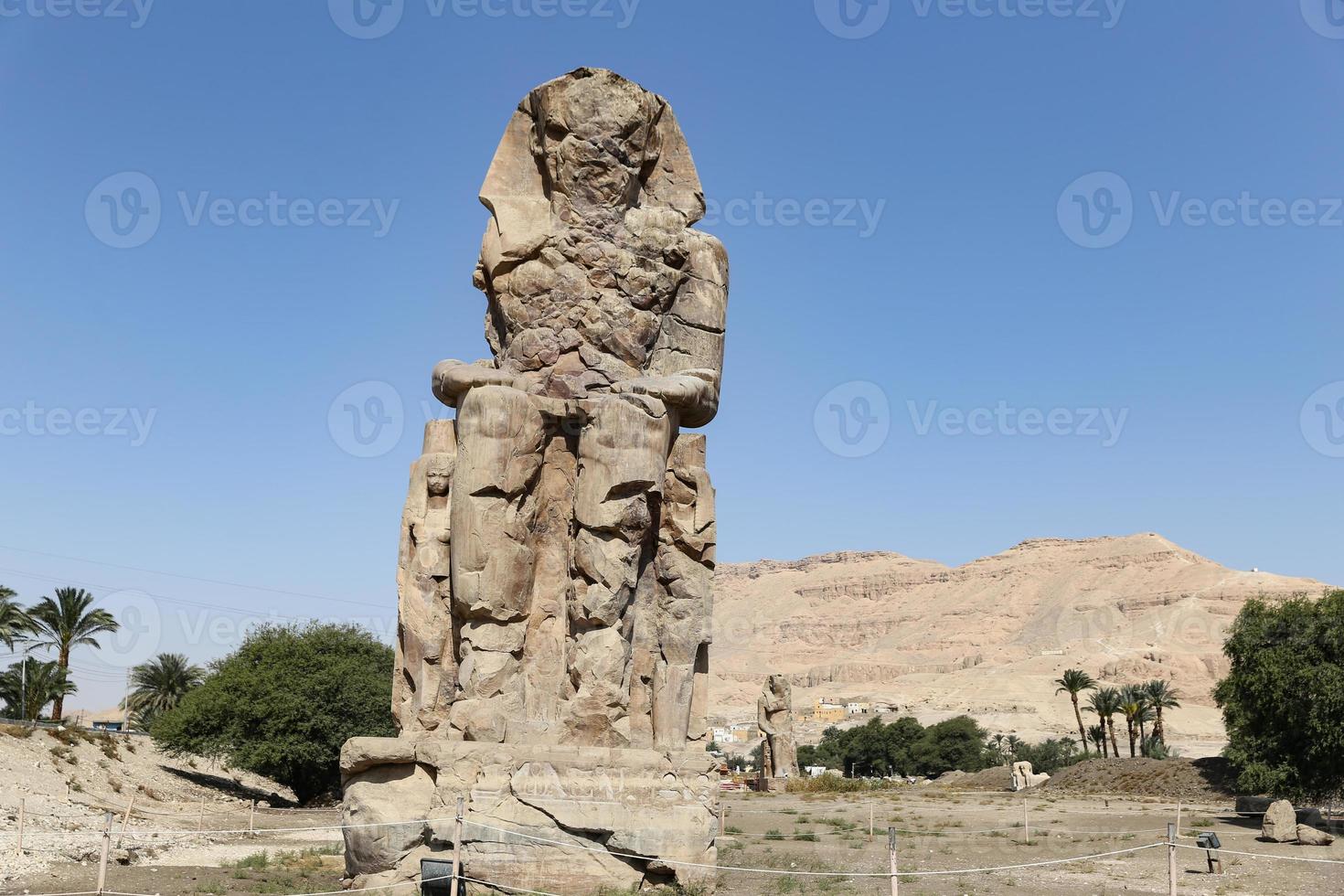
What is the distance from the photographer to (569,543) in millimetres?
8008

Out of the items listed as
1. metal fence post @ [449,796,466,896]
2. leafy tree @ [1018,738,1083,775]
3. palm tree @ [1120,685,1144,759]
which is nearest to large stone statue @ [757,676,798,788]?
palm tree @ [1120,685,1144,759]

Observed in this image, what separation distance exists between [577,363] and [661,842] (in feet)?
11.1

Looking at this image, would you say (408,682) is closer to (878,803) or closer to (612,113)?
(612,113)

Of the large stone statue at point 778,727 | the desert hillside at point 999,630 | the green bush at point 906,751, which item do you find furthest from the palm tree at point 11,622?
the desert hillside at point 999,630

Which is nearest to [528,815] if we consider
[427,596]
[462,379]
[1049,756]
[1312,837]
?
[427,596]

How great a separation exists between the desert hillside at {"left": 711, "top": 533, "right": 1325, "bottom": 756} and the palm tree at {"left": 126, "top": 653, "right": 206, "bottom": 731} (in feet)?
129

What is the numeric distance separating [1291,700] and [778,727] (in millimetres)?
11105

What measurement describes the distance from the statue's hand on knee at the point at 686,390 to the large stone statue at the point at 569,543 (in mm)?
23

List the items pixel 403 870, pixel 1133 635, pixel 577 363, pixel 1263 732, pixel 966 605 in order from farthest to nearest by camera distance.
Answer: pixel 966 605, pixel 1133 635, pixel 1263 732, pixel 577 363, pixel 403 870

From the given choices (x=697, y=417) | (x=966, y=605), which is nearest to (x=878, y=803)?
(x=697, y=417)

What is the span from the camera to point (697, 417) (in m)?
8.55

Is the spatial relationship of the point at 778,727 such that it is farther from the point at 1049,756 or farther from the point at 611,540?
the point at 1049,756

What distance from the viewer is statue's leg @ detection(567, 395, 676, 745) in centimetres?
752

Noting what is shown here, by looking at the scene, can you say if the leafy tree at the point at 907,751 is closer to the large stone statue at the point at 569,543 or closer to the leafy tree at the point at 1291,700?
the leafy tree at the point at 1291,700
